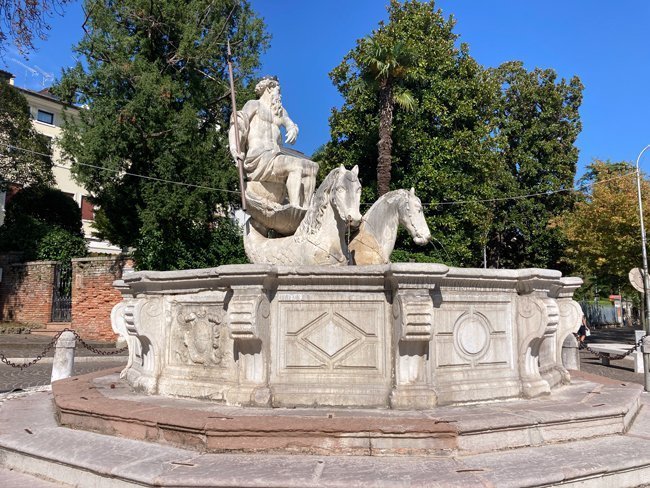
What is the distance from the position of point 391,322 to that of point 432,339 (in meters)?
0.44

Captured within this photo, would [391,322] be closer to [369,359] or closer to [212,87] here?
[369,359]

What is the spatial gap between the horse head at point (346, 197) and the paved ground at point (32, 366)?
632cm

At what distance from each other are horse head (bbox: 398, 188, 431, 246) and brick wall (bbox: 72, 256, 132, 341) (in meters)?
18.0

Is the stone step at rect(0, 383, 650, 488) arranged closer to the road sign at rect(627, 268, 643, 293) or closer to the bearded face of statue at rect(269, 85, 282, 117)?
the bearded face of statue at rect(269, 85, 282, 117)

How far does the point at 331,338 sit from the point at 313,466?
1.65 metres

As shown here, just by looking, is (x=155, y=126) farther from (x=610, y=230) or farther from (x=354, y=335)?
(x=610, y=230)

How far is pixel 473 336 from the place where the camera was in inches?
227

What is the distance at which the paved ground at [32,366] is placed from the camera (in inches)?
419

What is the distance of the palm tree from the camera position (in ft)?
69.6

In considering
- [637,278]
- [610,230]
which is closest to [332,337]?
[637,278]

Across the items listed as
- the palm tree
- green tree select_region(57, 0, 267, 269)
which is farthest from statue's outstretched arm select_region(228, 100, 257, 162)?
the palm tree

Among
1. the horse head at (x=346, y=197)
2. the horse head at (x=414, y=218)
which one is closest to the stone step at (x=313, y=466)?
the horse head at (x=414, y=218)

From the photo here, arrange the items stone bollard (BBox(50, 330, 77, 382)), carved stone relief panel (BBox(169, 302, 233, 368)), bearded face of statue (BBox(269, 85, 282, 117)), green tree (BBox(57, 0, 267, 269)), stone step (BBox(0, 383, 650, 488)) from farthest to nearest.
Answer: green tree (BBox(57, 0, 267, 269))
stone bollard (BBox(50, 330, 77, 382))
bearded face of statue (BBox(269, 85, 282, 117))
carved stone relief panel (BBox(169, 302, 233, 368))
stone step (BBox(0, 383, 650, 488))

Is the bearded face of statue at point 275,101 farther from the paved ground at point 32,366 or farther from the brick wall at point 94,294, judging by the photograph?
the brick wall at point 94,294
